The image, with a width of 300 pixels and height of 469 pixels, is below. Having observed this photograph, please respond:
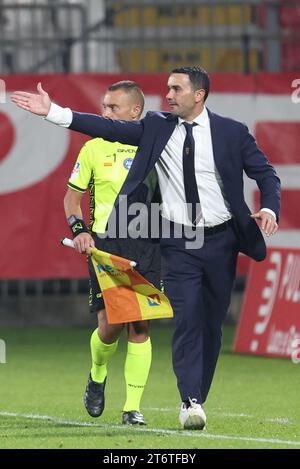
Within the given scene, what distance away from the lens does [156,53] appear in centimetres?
1742

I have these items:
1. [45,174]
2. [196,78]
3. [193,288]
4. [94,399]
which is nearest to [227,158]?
[196,78]

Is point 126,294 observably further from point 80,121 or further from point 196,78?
point 196,78

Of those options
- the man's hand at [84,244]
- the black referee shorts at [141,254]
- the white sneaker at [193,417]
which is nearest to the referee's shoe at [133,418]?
the white sneaker at [193,417]

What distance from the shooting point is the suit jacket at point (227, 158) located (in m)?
8.73

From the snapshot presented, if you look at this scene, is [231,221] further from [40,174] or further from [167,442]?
[40,174]

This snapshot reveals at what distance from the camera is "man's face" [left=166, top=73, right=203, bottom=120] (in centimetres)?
883

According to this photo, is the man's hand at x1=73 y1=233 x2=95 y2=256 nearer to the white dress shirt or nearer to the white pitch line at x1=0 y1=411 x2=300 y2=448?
the white dress shirt

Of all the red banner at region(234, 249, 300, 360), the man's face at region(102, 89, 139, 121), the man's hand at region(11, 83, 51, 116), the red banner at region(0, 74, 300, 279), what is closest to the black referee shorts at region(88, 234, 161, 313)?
the man's face at region(102, 89, 139, 121)

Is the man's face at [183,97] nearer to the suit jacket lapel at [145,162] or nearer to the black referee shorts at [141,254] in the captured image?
the suit jacket lapel at [145,162]

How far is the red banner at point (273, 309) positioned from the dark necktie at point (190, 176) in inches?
197

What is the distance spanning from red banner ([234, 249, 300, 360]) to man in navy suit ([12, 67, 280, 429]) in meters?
4.83

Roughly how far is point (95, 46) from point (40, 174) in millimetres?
1891

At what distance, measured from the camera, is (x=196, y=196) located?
8.78 meters
